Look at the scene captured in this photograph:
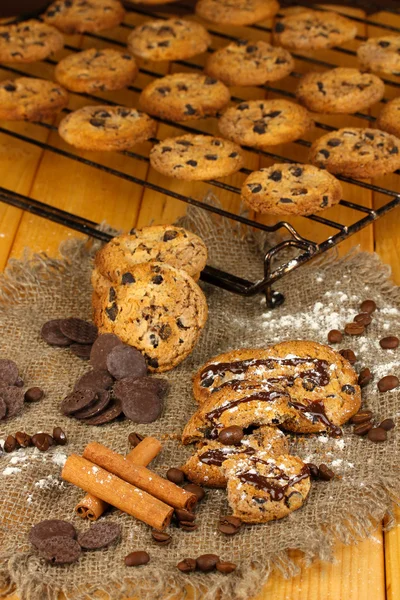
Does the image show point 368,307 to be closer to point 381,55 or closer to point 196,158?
point 196,158

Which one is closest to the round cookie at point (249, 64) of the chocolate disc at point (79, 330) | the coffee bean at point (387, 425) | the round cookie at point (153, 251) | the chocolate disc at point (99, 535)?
the round cookie at point (153, 251)

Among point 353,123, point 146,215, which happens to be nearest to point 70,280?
point 146,215

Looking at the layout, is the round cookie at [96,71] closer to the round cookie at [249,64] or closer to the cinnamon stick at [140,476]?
the round cookie at [249,64]

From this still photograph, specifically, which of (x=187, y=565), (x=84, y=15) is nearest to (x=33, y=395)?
(x=187, y=565)

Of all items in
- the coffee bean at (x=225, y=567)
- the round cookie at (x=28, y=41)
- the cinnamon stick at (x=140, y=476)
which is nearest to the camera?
the coffee bean at (x=225, y=567)

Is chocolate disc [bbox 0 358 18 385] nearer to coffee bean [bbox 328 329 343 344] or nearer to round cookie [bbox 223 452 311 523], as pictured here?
round cookie [bbox 223 452 311 523]

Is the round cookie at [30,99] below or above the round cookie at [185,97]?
below

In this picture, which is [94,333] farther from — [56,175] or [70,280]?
[56,175]
